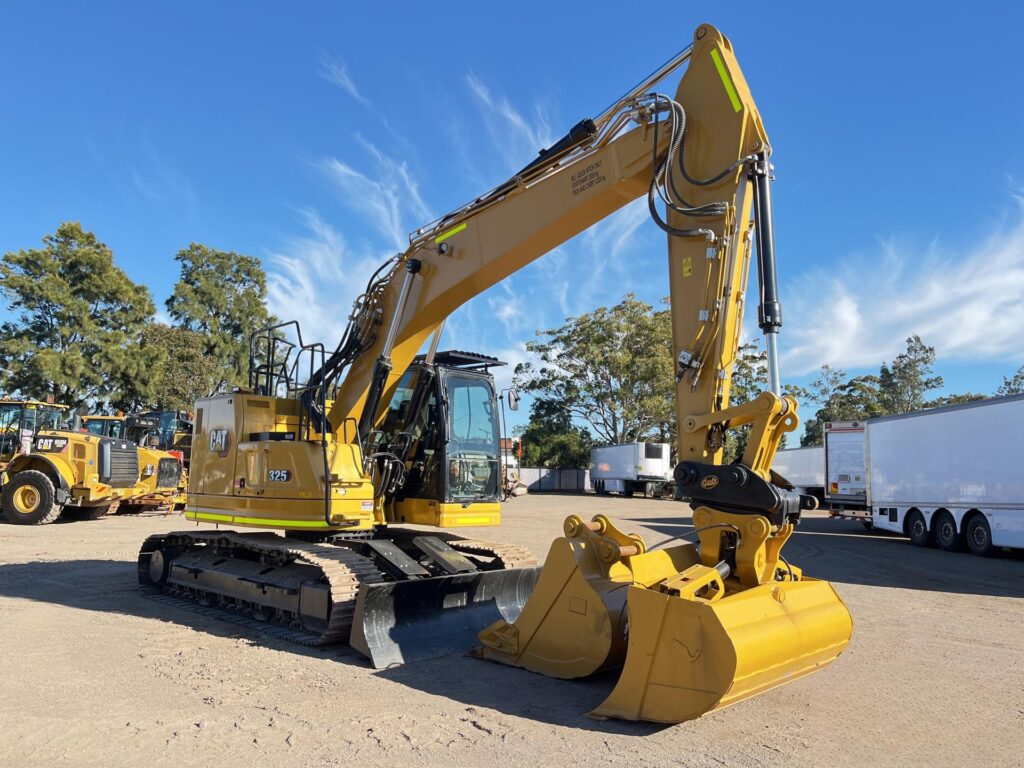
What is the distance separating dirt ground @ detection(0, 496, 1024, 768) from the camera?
4.43m

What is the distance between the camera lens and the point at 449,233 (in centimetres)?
788

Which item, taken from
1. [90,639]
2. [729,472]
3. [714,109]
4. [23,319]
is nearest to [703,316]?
[729,472]

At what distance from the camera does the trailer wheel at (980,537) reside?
15719 mm

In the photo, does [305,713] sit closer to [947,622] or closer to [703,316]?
[703,316]

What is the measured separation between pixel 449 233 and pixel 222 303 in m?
40.3

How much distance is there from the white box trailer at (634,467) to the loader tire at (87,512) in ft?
80.1

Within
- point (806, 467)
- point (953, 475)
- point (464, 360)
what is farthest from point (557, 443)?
point (464, 360)

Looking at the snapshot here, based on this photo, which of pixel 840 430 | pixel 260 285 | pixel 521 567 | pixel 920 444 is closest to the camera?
pixel 521 567

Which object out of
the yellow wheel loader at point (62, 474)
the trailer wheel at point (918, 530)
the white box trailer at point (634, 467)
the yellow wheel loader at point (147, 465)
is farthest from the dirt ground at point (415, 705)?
the white box trailer at point (634, 467)

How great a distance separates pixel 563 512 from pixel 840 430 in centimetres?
972


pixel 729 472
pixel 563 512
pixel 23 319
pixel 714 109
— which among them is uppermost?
pixel 23 319

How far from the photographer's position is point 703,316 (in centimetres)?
580

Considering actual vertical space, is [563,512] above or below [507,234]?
below

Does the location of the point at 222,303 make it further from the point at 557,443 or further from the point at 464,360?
the point at 464,360
